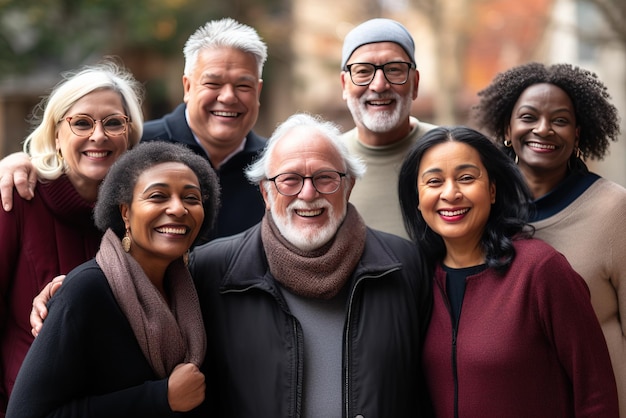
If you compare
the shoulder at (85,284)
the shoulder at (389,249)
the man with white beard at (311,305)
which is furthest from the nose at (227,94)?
the shoulder at (85,284)

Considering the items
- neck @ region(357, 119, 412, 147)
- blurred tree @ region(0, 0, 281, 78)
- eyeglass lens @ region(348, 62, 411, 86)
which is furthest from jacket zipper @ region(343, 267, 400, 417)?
blurred tree @ region(0, 0, 281, 78)

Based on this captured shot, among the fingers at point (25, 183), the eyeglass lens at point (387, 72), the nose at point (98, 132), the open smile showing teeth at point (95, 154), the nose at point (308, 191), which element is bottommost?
the nose at point (308, 191)

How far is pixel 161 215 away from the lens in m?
3.29

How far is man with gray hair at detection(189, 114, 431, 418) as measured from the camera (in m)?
3.40

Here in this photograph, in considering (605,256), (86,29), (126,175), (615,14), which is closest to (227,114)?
(126,175)

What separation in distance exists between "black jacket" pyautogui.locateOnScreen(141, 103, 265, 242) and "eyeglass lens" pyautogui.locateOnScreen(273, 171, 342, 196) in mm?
865

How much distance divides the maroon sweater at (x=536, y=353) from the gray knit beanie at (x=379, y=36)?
1.79 m

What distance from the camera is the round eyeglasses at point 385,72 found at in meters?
4.63

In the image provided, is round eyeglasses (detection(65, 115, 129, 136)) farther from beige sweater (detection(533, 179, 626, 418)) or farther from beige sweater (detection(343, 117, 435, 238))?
beige sweater (detection(533, 179, 626, 418))

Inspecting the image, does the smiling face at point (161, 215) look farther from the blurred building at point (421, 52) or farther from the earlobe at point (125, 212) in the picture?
the blurred building at point (421, 52)

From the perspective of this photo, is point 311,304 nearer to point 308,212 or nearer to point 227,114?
point 308,212

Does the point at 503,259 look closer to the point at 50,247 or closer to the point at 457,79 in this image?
the point at 50,247

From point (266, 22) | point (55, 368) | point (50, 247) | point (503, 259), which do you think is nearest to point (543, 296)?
point (503, 259)

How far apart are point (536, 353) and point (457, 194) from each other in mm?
791
